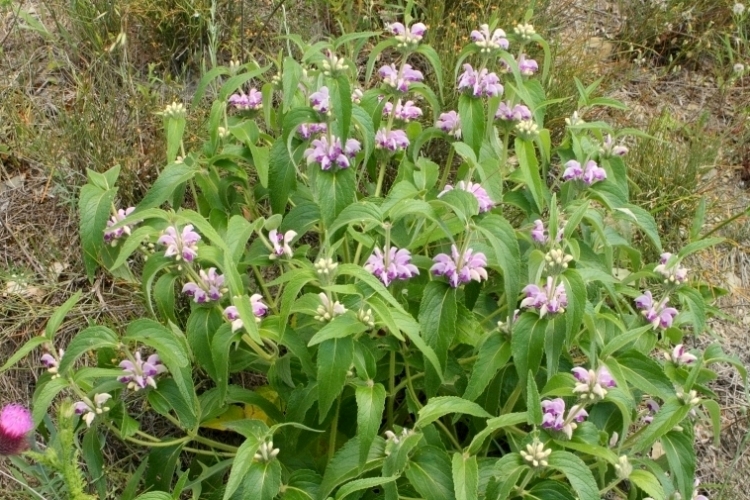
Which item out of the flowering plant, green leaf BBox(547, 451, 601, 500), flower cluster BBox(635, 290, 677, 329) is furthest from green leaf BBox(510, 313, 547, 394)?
flower cluster BBox(635, 290, 677, 329)

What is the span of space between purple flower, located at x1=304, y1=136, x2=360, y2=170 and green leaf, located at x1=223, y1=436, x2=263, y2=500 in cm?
87

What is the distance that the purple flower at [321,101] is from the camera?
2.44 metres

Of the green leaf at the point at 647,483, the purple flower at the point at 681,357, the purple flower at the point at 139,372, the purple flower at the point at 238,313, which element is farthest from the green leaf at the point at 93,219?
the purple flower at the point at 681,357

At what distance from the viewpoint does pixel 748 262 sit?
375cm

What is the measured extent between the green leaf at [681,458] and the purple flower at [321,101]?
4.51 ft

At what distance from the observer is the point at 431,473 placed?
214cm

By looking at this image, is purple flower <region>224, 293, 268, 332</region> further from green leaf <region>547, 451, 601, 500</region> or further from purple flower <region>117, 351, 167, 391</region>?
green leaf <region>547, 451, 601, 500</region>

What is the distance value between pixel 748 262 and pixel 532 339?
202 cm

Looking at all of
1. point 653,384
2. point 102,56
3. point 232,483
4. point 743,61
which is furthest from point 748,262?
point 102,56

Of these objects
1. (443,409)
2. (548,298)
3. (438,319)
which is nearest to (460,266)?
(438,319)

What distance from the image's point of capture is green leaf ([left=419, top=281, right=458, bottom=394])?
2271 mm

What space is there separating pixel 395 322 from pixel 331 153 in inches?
25.5

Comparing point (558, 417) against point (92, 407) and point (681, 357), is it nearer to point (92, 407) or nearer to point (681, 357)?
point (681, 357)

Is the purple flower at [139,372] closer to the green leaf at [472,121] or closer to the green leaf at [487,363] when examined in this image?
the green leaf at [487,363]
